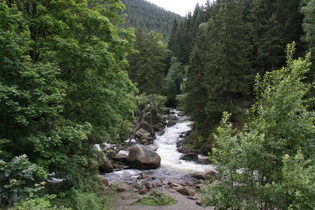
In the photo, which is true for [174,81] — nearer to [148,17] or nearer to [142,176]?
[142,176]

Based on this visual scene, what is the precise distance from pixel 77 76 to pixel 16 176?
5.37 metres

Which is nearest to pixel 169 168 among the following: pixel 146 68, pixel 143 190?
pixel 143 190

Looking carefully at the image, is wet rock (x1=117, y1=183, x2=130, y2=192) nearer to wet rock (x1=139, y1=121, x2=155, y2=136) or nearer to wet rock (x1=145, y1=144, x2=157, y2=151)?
wet rock (x1=145, y1=144, x2=157, y2=151)

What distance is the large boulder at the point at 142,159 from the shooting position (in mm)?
19031

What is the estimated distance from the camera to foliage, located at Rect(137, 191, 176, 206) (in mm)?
11931

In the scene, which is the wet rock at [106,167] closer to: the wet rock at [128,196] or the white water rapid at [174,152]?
the wet rock at [128,196]

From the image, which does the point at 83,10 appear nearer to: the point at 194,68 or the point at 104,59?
the point at 104,59

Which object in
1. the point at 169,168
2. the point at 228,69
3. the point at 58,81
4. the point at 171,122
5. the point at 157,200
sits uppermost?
the point at 228,69

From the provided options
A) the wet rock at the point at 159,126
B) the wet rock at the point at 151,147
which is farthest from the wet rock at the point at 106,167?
the wet rock at the point at 159,126

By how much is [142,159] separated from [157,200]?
7.07m

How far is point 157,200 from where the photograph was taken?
39.9 ft

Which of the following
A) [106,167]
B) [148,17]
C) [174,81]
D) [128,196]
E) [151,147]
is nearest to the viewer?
[128,196]

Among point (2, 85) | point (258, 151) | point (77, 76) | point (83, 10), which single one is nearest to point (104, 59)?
point (77, 76)

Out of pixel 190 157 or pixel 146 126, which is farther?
pixel 146 126
